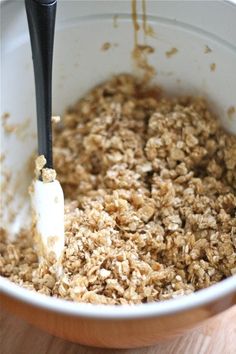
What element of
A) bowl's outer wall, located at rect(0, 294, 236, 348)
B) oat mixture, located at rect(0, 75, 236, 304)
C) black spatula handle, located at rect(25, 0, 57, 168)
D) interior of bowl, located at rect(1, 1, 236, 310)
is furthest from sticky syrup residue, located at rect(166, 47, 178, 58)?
bowl's outer wall, located at rect(0, 294, 236, 348)

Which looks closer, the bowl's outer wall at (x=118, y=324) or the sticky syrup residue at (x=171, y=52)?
the bowl's outer wall at (x=118, y=324)

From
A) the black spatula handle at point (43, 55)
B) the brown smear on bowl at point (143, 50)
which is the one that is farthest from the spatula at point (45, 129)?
the brown smear on bowl at point (143, 50)

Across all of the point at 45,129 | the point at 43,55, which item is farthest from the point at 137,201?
the point at 43,55

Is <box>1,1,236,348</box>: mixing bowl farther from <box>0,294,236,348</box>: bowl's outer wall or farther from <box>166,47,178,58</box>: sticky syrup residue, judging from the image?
<box>0,294,236,348</box>: bowl's outer wall

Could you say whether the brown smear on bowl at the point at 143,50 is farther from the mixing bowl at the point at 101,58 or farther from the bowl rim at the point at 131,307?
the bowl rim at the point at 131,307

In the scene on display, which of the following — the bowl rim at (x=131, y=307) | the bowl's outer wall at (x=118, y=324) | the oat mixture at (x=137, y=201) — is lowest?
the oat mixture at (x=137, y=201)

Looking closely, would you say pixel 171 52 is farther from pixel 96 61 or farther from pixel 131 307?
pixel 131 307
